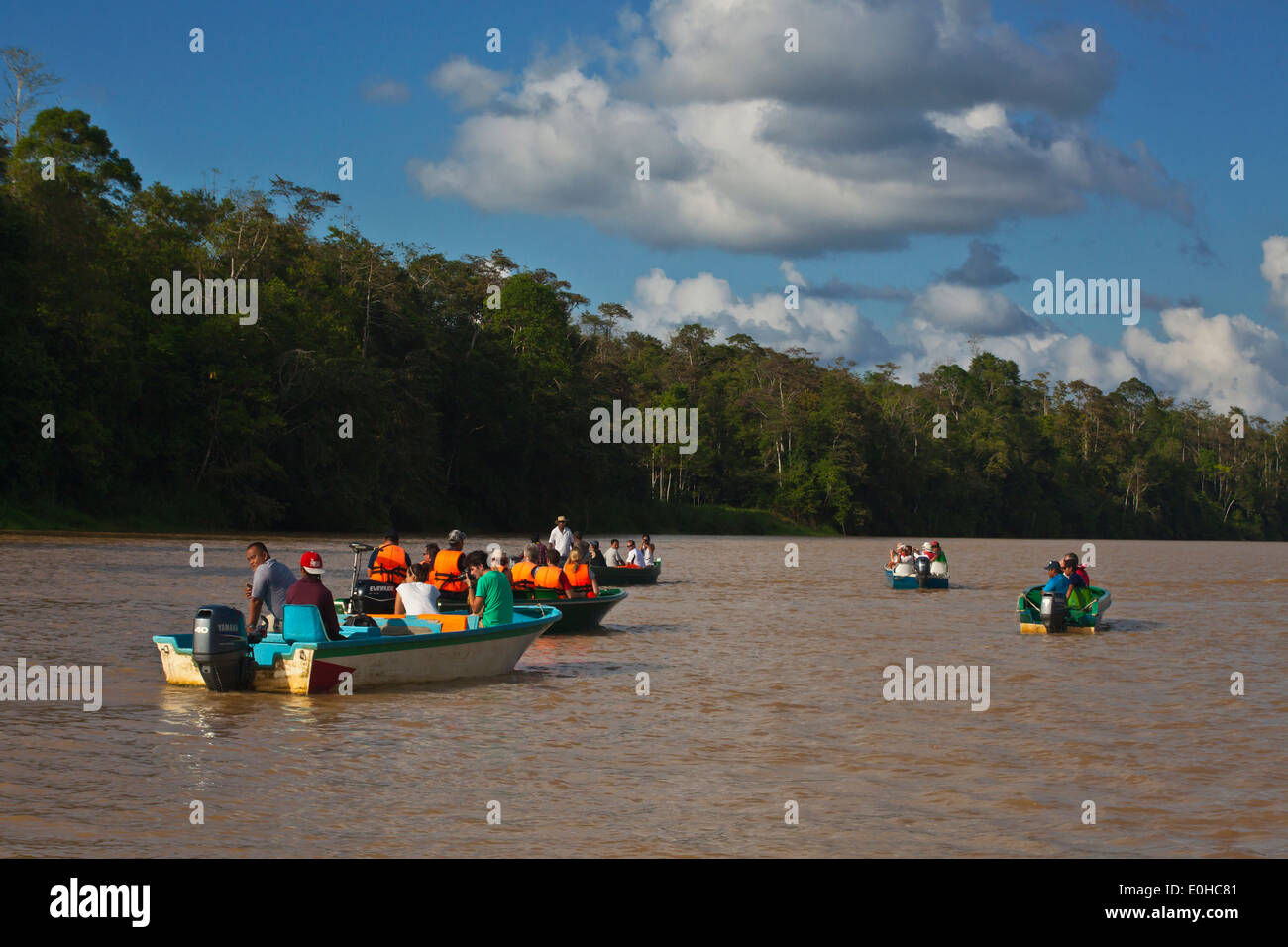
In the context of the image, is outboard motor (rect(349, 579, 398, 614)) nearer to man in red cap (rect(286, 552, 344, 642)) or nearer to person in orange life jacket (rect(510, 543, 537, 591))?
person in orange life jacket (rect(510, 543, 537, 591))

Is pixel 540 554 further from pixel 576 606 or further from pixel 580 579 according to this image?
pixel 576 606

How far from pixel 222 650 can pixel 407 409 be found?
5049 centimetres

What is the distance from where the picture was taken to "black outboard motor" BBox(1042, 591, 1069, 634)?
72.4 ft

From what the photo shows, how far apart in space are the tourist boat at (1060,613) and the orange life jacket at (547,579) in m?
8.39

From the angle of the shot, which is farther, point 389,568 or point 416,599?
point 389,568

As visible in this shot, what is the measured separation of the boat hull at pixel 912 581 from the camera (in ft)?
109

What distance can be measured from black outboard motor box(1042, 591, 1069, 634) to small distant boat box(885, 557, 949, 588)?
10.9m

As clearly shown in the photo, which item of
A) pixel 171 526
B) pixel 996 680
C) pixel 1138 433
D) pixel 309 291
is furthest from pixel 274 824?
pixel 1138 433

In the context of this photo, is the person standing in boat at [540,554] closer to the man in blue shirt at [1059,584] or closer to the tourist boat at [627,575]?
the tourist boat at [627,575]

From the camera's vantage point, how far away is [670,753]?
445 inches

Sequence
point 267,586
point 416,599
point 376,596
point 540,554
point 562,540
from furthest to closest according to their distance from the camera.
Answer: point 562,540, point 540,554, point 376,596, point 416,599, point 267,586

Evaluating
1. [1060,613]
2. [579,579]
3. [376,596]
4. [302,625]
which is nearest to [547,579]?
[579,579]

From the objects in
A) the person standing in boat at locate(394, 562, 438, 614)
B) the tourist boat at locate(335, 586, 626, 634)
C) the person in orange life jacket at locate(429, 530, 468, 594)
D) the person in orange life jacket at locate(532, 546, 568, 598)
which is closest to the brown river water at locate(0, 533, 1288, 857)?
the tourist boat at locate(335, 586, 626, 634)

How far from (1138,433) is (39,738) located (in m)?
139
